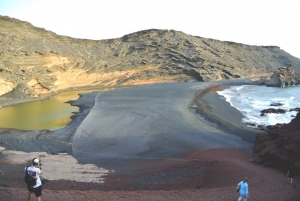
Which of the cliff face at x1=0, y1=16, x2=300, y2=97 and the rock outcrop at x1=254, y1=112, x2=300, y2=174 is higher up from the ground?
the cliff face at x1=0, y1=16, x2=300, y2=97

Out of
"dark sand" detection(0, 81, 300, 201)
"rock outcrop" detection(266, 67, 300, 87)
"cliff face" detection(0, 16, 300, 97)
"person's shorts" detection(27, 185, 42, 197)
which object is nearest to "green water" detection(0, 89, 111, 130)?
"dark sand" detection(0, 81, 300, 201)

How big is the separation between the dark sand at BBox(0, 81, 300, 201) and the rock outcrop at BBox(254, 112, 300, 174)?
50 centimetres

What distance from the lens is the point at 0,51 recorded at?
36.2 meters

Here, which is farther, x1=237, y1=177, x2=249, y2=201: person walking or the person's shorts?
x1=237, y1=177, x2=249, y2=201: person walking

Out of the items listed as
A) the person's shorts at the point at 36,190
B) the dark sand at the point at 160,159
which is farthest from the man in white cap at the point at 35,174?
the dark sand at the point at 160,159

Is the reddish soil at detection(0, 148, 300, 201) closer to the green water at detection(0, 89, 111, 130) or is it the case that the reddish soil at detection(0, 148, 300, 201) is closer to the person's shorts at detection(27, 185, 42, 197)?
the person's shorts at detection(27, 185, 42, 197)

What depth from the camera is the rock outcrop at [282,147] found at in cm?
1058

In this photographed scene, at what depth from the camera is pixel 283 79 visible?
53312 millimetres

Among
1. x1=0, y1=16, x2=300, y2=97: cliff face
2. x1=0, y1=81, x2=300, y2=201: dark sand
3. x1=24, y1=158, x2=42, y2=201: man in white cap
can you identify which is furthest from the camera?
x1=0, y1=16, x2=300, y2=97: cliff face

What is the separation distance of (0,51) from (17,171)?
29.7 meters

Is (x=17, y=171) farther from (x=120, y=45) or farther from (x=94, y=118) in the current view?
(x=120, y=45)

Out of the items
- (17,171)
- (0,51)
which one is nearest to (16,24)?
(0,51)

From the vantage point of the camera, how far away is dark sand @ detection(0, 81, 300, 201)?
28.5 feet

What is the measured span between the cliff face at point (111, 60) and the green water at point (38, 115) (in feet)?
18.1
